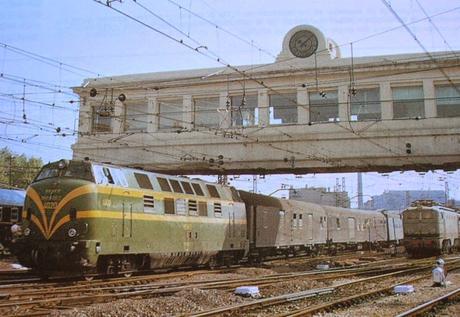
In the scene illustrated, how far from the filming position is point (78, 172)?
54.1 ft

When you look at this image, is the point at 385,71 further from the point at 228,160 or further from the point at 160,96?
the point at 160,96

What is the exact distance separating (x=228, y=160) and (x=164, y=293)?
22.9m

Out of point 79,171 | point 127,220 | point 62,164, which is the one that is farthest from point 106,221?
point 62,164

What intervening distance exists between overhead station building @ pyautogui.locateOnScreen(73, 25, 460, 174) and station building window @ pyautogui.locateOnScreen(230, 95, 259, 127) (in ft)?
0.25

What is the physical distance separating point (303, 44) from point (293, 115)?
5.23 m

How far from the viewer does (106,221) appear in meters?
16.2

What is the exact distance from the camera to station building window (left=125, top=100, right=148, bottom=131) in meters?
39.7

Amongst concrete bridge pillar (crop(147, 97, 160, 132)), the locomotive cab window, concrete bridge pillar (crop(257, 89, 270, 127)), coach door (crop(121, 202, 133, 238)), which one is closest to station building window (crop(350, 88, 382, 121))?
concrete bridge pillar (crop(257, 89, 270, 127))

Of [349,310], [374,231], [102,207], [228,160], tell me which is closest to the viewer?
[349,310]

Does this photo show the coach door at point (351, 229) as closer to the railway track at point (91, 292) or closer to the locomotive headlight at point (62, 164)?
the railway track at point (91, 292)

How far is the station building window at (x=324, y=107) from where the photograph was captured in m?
35.8

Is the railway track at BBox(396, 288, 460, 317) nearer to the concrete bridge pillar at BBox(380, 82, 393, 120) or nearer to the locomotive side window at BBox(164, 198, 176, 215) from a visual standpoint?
the locomotive side window at BBox(164, 198, 176, 215)

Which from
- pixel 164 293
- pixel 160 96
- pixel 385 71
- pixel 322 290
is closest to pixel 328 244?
pixel 385 71

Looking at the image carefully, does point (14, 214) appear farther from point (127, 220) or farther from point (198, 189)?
point (127, 220)
